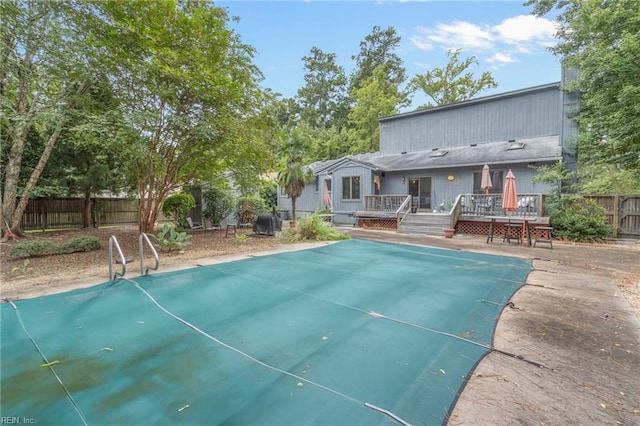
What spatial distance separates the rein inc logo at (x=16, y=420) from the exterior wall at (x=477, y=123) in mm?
17941

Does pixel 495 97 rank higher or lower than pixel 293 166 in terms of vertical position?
higher

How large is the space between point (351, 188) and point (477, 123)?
24.6ft

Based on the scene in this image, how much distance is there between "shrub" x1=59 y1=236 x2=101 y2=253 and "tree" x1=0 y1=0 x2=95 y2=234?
2938 mm

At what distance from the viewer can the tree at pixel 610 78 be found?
8086mm

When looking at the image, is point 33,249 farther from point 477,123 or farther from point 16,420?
point 477,123

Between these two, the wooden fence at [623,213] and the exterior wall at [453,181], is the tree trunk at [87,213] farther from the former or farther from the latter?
the wooden fence at [623,213]

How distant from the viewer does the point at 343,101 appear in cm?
3525

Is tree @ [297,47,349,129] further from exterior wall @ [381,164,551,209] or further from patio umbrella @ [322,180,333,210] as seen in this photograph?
exterior wall @ [381,164,551,209]

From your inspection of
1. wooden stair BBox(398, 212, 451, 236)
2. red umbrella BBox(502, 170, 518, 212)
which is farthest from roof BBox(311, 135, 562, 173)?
red umbrella BBox(502, 170, 518, 212)

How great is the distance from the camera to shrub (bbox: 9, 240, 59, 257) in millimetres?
6980

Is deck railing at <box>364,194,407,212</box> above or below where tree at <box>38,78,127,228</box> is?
below

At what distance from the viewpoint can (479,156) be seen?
14.1 metres

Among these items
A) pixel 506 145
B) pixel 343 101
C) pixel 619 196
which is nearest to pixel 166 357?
pixel 619 196

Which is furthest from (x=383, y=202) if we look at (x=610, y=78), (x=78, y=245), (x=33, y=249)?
(x=33, y=249)
